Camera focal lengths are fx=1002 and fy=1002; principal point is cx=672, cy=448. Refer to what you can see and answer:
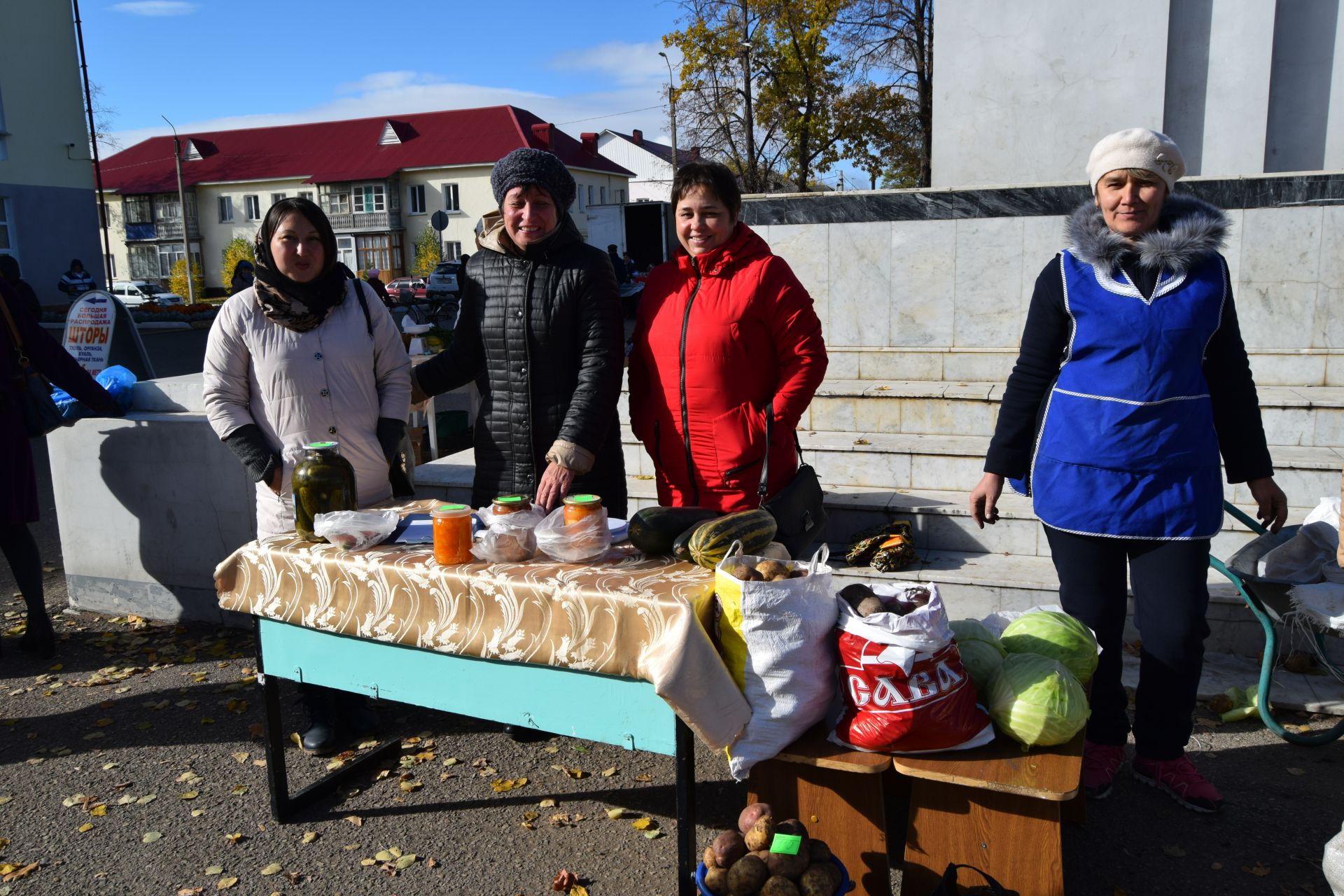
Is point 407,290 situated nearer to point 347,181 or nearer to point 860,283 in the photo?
point 347,181

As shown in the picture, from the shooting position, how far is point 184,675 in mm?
4676

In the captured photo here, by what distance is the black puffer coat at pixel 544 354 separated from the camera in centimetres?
345

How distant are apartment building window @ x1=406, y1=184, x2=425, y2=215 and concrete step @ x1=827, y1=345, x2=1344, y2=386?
50011 millimetres

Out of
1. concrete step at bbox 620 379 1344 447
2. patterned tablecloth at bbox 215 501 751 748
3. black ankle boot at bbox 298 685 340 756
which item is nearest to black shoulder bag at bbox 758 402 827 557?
patterned tablecloth at bbox 215 501 751 748

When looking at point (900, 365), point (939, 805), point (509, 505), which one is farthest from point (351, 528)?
point (900, 365)

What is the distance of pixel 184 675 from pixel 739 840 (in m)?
3.29

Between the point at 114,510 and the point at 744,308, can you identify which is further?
the point at 114,510

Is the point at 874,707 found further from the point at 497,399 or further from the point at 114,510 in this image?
the point at 114,510

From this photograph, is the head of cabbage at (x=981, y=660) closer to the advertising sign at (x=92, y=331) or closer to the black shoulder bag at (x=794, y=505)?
the black shoulder bag at (x=794, y=505)

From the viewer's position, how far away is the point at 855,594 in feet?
8.66

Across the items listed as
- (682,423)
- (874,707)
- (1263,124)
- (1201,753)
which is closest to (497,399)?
(682,423)

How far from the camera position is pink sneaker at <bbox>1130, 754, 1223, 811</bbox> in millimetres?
3178

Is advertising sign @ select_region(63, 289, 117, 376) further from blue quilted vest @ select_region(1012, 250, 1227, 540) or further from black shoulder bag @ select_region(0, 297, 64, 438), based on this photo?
blue quilted vest @ select_region(1012, 250, 1227, 540)

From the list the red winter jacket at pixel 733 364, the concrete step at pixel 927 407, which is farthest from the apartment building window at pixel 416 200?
the red winter jacket at pixel 733 364
